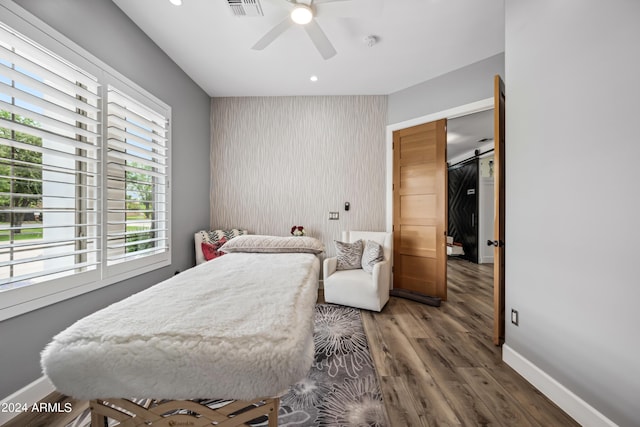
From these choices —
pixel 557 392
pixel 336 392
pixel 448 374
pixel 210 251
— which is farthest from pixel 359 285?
pixel 210 251

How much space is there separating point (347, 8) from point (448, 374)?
110 inches

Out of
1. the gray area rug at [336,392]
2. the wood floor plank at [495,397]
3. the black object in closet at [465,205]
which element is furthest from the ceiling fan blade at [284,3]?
the black object in closet at [465,205]

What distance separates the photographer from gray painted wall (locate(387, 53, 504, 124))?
261cm

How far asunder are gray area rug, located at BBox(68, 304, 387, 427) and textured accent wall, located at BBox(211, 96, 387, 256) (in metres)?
1.65

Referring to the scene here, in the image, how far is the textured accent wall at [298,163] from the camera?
3.46 m

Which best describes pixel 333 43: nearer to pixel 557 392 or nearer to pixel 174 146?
pixel 174 146

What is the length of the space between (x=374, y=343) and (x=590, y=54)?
2.40 metres

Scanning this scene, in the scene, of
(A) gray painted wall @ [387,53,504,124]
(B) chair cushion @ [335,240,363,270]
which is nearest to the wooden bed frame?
(B) chair cushion @ [335,240,363,270]

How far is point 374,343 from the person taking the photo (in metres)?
2.07

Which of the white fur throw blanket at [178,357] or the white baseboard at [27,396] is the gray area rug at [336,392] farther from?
the white fur throw blanket at [178,357]

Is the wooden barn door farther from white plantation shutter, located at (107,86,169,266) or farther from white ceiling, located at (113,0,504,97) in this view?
white plantation shutter, located at (107,86,169,266)

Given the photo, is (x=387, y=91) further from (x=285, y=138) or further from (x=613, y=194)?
(x=613, y=194)

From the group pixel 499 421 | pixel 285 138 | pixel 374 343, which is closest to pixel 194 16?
pixel 285 138

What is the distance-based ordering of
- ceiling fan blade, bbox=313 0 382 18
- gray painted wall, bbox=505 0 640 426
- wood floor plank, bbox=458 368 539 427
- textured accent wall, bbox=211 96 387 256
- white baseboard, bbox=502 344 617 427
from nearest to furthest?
gray painted wall, bbox=505 0 640 426, white baseboard, bbox=502 344 617 427, wood floor plank, bbox=458 368 539 427, ceiling fan blade, bbox=313 0 382 18, textured accent wall, bbox=211 96 387 256
